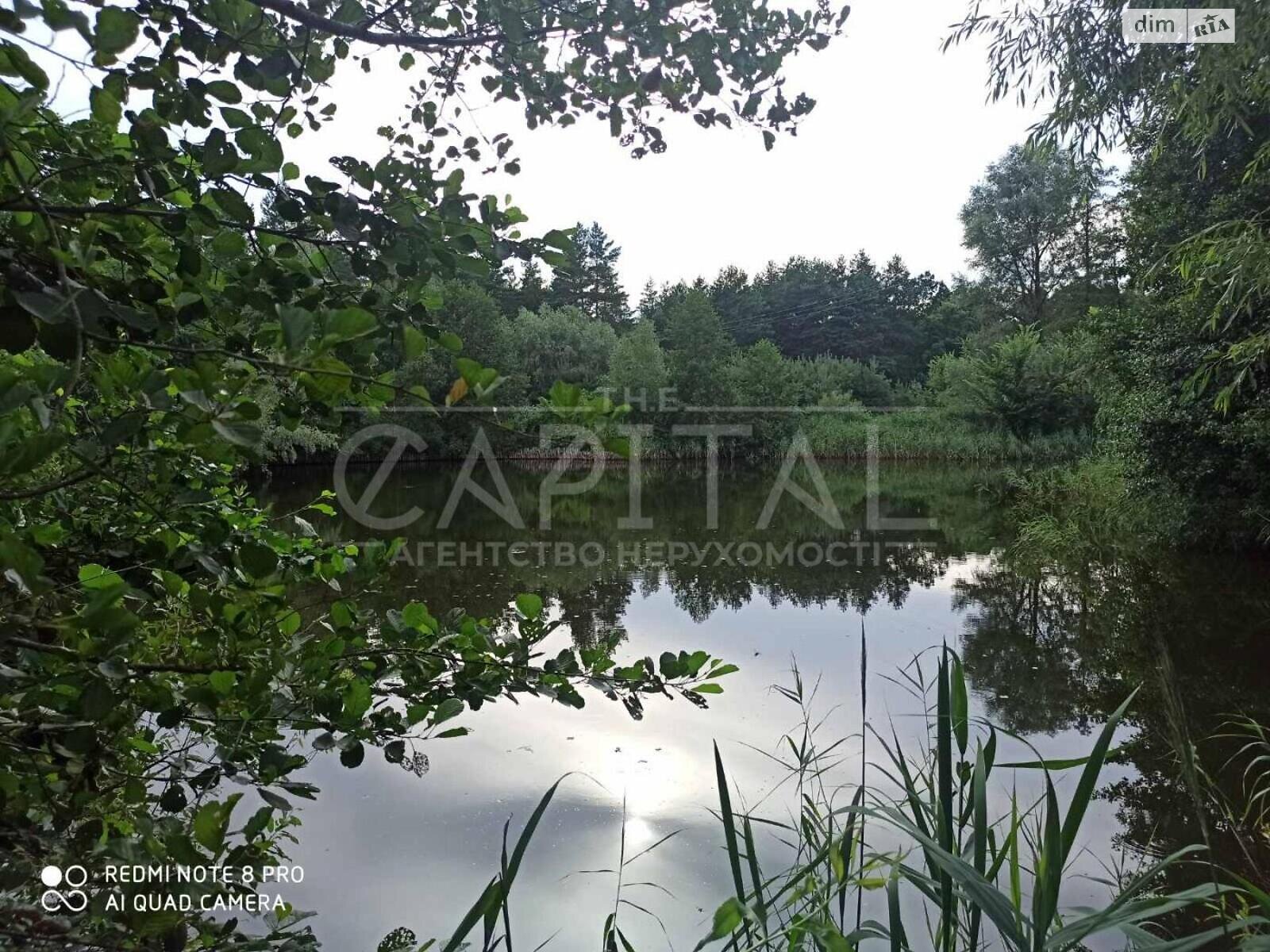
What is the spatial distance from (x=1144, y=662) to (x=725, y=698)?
2292mm

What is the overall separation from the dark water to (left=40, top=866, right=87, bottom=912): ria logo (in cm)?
66

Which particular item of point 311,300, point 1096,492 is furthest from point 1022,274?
point 311,300

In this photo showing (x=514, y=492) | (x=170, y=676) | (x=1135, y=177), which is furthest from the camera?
(x=514, y=492)

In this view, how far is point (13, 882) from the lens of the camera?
643 mm

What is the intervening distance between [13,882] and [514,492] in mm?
12641

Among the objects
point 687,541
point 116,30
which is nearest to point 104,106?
point 116,30

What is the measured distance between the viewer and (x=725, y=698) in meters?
3.60

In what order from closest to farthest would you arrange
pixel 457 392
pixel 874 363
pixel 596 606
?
pixel 457 392, pixel 596 606, pixel 874 363

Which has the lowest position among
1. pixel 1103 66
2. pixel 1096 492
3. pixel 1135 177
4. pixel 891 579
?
pixel 891 579

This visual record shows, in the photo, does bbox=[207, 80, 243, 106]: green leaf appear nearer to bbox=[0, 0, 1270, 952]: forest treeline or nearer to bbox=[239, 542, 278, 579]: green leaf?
bbox=[0, 0, 1270, 952]: forest treeline

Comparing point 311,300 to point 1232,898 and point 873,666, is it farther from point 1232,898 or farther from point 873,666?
point 873,666

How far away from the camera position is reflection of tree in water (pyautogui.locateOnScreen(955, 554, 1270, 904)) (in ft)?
8.27

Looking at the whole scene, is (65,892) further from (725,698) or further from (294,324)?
(725,698)

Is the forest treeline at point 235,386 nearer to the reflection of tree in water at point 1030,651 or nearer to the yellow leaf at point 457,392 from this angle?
the yellow leaf at point 457,392
